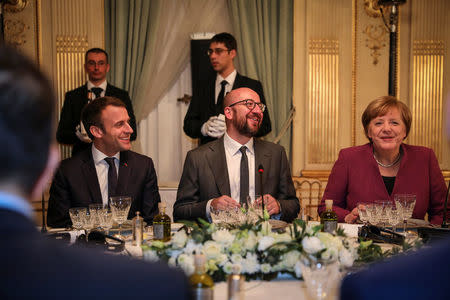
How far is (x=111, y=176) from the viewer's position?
346 cm

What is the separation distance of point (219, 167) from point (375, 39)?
3.14m

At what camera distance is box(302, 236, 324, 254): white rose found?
182cm

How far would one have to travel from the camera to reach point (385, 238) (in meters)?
2.46

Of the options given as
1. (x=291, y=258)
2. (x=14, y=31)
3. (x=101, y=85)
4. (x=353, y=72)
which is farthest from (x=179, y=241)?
(x=14, y=31)

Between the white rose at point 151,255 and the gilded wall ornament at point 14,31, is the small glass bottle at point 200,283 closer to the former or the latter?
the white rose at point 151,255

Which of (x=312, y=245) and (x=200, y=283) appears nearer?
(x=200, y=283)

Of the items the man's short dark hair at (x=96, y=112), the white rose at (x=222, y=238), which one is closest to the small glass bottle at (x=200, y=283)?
the white rose at (x=222, y=238)

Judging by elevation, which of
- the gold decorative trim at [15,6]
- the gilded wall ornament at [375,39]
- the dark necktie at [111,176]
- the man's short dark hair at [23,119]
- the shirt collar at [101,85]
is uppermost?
the gold decorative trim at [15,6]

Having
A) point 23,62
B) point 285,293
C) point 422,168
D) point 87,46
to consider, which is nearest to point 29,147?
point 23,62

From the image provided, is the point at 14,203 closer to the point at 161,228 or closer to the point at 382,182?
the point at 161,228

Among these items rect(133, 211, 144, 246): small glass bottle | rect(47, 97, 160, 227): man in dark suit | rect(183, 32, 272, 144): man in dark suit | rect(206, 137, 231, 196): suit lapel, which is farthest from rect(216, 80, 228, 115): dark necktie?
rect(133, 211, 144, 246): small glass bottle

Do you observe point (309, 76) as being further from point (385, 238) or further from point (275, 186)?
point (385, 238)

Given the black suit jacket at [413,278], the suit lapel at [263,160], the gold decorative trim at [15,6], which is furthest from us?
the gold decorative trim at [15,6]

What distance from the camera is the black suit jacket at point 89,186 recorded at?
3.32 metres
